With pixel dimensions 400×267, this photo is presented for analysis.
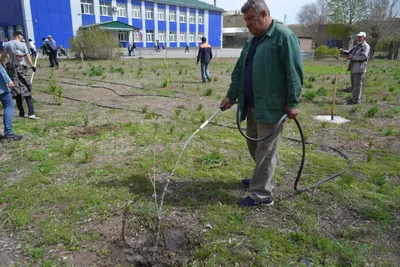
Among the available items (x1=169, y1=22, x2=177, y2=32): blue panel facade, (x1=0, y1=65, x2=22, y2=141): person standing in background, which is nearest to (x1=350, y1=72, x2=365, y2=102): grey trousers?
(x1=0, y1=65, x2=22, y2=141): person standing in background

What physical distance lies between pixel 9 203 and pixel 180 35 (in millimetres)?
52681

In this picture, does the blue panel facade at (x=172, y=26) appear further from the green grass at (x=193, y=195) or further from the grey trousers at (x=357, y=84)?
the green grass at (x=193, y=195)

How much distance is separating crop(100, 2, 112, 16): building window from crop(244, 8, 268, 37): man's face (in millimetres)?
42072

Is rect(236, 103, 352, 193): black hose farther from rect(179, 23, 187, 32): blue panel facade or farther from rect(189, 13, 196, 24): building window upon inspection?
rect(189, 13, 196, 24): building window

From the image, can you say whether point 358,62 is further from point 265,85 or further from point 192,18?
point 192,18

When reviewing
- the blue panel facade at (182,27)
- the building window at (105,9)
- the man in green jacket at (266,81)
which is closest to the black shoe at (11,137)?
the man in green jacket at (266,81)

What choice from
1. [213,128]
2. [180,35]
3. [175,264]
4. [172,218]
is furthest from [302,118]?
[180,35]

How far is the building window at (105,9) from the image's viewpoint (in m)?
40.5

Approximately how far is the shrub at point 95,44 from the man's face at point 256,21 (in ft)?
71.9

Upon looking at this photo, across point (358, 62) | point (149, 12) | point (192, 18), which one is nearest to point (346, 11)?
point (192, 18)

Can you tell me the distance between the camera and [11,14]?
116ft

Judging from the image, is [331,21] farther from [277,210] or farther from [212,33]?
[277,210]

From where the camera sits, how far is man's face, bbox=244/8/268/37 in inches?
116

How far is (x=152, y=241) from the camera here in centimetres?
299
